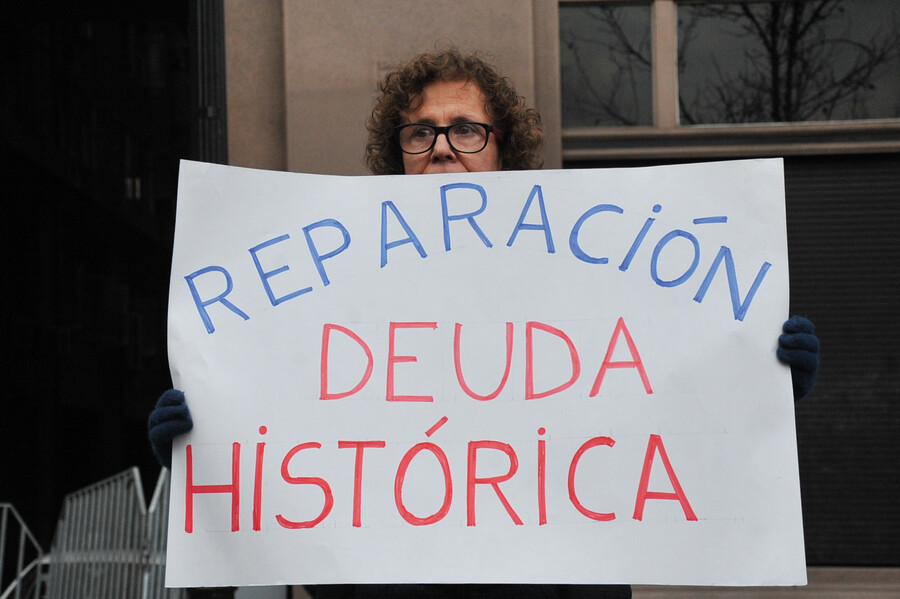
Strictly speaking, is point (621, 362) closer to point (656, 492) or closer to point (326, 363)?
point (656, 492)

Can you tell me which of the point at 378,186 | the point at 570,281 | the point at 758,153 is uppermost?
the point at 758,153

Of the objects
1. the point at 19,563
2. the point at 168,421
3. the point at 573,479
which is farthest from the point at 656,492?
the point at 19,563

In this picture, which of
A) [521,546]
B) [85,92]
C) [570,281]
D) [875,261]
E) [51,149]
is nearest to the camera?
[521,546]

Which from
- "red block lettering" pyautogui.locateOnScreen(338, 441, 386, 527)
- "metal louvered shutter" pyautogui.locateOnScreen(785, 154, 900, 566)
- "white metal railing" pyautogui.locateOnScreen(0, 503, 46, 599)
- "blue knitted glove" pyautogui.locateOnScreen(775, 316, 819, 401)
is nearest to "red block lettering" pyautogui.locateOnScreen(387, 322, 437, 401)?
"red block lettering" pyautogui.locateOnScreen(338, 441, 386, 527)

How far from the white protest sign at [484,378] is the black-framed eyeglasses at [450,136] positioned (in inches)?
5.3

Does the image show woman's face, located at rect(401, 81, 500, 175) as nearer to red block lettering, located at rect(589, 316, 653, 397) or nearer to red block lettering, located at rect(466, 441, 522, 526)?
red block lettering, located at rect(589, 316, 653, 397)

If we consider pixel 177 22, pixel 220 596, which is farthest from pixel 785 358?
pixel 177 22

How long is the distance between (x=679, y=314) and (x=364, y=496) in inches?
30.7

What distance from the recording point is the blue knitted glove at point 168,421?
2020mm

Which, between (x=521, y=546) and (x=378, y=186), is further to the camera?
(x=378, y=186)

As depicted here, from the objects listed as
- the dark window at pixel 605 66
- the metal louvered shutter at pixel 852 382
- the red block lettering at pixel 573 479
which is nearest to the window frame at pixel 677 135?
the dark window at pixel 605 66

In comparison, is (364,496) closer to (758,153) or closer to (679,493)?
(679,493)

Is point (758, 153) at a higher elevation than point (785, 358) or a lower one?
higher

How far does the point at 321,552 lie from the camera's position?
2.03 m
